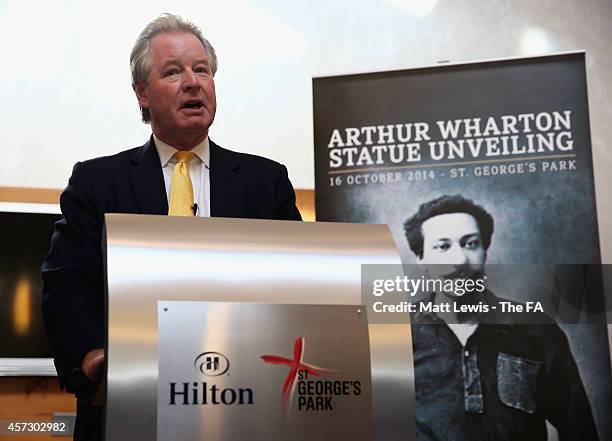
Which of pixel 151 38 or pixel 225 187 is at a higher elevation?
pixel 151 38

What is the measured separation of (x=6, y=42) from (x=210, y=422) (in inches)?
138

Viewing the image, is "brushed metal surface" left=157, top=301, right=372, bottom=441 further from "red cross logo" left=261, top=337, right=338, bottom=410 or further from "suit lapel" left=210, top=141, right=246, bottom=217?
"suit lapel" left=210, top=141, right=246, bottom=217

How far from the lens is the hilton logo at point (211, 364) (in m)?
1.18

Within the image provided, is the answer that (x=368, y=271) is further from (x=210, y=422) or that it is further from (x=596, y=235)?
(x=596, y=235)

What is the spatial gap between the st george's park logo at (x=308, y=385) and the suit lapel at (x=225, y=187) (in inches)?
19.5

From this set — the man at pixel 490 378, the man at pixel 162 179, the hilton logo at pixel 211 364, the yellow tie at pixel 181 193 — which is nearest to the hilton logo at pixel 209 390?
the hilton logo at pixel 211 364

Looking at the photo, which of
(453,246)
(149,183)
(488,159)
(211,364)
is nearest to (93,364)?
(211,364)

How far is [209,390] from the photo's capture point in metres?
1.18

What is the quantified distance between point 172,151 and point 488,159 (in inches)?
65.5

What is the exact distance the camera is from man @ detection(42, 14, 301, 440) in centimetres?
153

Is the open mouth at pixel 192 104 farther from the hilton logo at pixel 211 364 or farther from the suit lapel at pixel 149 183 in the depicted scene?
the hilton logo at pixel 211 364

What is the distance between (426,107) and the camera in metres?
3.24

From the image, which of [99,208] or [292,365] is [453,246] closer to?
[99,208]

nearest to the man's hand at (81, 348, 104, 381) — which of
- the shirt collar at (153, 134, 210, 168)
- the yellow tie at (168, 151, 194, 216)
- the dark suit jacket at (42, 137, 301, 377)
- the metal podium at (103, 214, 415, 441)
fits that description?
the dark suit jacket at (42, 137, 301, 377)
